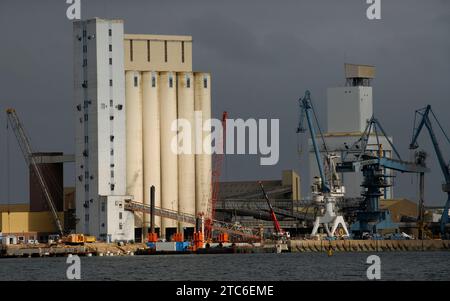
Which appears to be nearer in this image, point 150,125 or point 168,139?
point 150,125

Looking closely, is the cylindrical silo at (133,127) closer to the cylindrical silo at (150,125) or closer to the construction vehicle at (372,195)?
the cylindrical silo at (150,125)

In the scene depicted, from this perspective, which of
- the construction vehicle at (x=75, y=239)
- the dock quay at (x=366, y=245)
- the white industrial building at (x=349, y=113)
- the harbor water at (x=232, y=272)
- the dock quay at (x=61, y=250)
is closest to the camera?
the harbor water at (x=232, y=272)

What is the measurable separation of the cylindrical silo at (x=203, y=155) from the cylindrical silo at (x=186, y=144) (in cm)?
82

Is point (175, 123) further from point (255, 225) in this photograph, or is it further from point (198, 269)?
point (198, 269)

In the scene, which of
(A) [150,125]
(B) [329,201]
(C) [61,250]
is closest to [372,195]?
(B) [329,201]

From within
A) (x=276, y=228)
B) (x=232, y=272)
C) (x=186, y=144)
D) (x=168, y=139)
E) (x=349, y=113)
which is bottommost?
(x=232, y=272)

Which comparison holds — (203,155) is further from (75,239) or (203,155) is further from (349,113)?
(349,113)

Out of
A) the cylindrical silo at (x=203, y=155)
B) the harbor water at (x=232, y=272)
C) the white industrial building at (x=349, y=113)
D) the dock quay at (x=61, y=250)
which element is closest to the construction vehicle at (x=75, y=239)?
the dock quay at (x=61, y=250)

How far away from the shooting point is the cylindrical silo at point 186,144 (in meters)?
144

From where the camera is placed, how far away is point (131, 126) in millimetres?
141000

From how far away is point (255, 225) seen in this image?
160 meters

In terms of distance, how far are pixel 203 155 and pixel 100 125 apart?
16.4m

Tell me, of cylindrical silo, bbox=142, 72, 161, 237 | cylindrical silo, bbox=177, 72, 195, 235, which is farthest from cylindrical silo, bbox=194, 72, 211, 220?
cylindrical silo, bbox=142, 72, 161, 237
